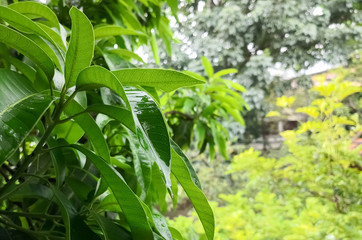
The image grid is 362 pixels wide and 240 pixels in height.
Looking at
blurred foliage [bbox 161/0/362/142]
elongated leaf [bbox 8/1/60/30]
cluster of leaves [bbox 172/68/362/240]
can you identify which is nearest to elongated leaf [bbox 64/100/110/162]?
elongated leaf [bbox 8/1/60/30]

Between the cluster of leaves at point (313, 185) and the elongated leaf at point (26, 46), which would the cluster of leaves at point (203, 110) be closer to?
the cluster of leaves at point (313, 185)

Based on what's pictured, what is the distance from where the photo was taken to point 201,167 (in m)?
3.79

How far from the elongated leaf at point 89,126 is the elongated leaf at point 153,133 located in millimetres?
78

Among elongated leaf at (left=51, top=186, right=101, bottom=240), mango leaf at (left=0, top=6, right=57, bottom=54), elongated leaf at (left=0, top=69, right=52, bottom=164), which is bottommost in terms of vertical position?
elongated leaf at (left=51, top=186, right=101, bottom=240)

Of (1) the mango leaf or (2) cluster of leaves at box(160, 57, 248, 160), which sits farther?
(2) cluster of leaves at box(160, 57, 248, 160)

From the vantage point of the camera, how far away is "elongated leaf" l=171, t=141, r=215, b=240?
1.03 ft

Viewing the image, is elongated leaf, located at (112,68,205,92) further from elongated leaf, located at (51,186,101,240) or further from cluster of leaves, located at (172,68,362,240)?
cluster of leaves, located at (172,68,362,240)

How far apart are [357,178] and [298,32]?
10.9 feet

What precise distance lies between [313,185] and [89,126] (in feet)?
4.14

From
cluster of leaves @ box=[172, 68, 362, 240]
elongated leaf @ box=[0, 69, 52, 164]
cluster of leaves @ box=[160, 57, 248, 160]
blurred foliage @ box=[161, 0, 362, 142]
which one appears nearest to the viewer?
elongated leaf @ box=[0, 69, 52, 164]

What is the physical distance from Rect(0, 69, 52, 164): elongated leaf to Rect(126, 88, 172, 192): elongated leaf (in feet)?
0.23

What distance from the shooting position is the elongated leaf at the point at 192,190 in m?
0.31

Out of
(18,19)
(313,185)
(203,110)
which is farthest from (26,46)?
(313,185)

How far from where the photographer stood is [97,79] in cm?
26
